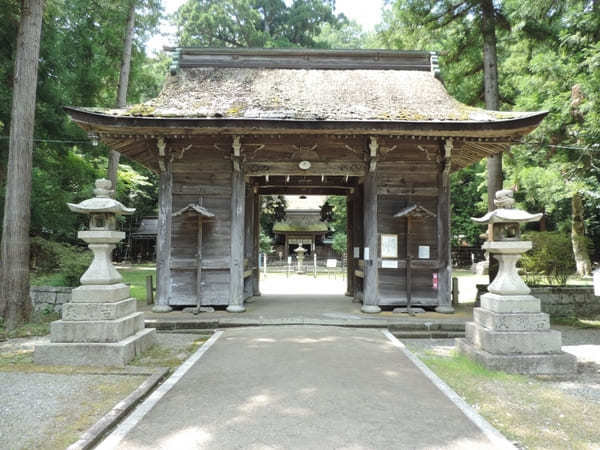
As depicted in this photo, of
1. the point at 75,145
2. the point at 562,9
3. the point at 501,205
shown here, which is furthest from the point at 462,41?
the point at 75,145

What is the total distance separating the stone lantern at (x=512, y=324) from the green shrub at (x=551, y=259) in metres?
6.05

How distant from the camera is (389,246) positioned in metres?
9.48

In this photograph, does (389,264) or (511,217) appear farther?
(389,264)

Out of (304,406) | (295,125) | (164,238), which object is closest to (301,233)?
(164,238)

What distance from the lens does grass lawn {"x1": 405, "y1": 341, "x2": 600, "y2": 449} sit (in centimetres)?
364

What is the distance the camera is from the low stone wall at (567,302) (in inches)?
406

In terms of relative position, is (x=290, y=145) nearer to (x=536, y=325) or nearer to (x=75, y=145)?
A: (x=536, y=325)

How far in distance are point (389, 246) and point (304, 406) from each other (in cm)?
588

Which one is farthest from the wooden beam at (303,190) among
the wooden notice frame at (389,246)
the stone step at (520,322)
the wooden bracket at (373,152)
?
the stone step at (520,322)

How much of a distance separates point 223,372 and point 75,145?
46.5ft

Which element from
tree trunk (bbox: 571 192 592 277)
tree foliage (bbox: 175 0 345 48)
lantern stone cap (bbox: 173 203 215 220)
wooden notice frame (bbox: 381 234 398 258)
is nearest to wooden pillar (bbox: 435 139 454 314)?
wooden notice frame (bbox: 381 234 398 258)

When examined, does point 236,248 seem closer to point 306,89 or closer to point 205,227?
point 205,227

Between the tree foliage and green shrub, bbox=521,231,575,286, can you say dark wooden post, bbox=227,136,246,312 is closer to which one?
green shrub, bbox=521,231,575,286

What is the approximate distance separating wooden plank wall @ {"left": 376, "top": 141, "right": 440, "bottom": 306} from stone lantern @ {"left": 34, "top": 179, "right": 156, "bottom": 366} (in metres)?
5.75
